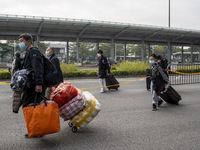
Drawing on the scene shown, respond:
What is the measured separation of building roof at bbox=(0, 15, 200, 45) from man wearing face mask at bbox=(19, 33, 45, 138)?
2610 centimetres

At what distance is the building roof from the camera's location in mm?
29145

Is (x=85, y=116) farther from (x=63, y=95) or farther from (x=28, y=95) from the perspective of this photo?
(x=28, y=95)

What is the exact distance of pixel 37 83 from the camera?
11.9ft

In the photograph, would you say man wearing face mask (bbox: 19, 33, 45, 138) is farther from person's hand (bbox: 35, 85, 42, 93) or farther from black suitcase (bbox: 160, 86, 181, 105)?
black suitcase (bbox: 160, 86, 181, 105)

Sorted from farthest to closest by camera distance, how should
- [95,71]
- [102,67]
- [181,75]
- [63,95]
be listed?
[95,71], [181,75], [102,67], [63,95]

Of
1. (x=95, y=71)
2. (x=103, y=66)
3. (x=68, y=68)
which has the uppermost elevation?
(x=103, y=66)

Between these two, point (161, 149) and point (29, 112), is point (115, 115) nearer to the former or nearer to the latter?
point (161, 149)

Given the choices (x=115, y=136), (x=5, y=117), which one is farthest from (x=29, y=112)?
(x=5, y=117)

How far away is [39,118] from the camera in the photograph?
11.3ft

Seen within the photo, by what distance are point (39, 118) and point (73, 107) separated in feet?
2.83

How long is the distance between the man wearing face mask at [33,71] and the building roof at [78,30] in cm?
2610

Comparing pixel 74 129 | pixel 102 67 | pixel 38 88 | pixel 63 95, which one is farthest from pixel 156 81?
pixel 38 88

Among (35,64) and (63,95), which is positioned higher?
(35,64)

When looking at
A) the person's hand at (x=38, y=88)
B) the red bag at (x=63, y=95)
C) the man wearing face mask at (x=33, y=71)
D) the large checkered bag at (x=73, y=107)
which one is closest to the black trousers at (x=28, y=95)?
the man wearing face mask at (x=33, y=71)
